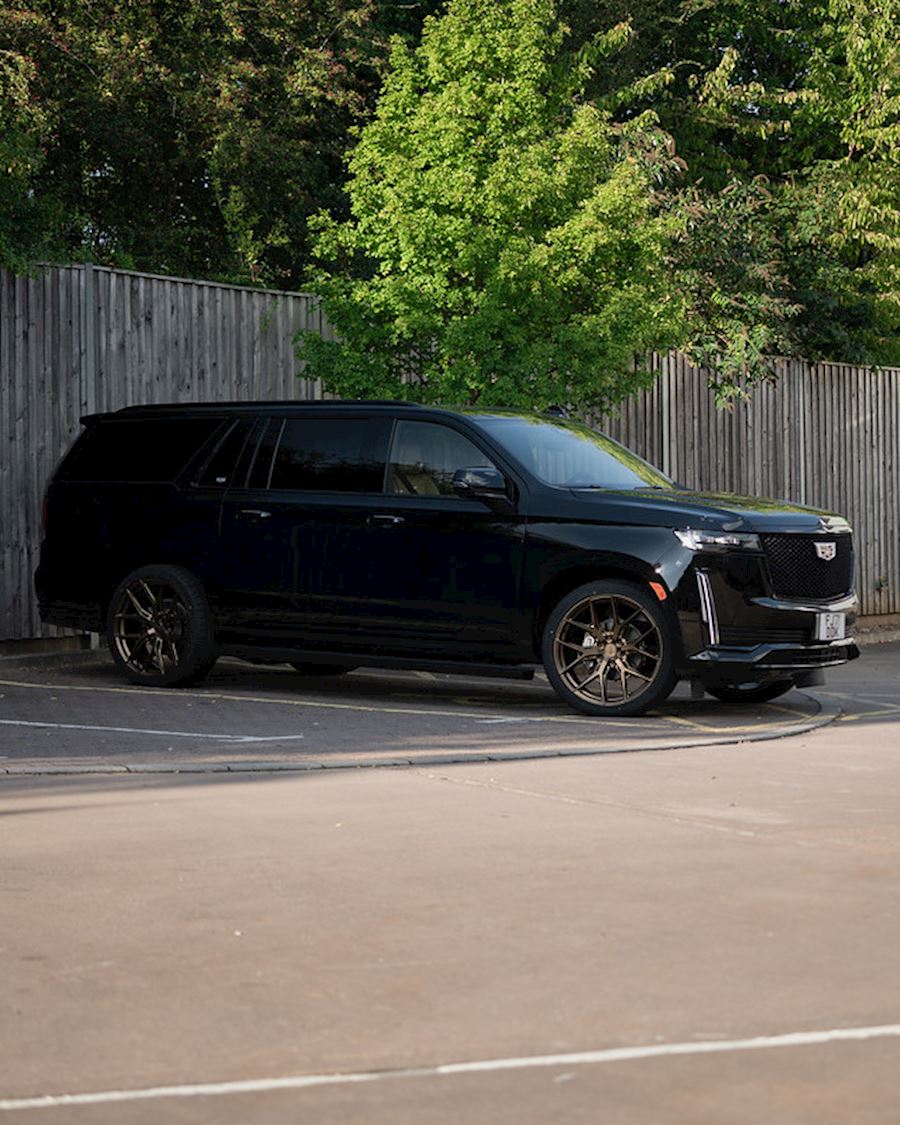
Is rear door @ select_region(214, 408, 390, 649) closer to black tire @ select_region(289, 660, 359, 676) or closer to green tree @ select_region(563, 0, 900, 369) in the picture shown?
black tire @ select_region(289, 660, 359, 676)

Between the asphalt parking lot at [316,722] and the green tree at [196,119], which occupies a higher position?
the green tree at [196,119]

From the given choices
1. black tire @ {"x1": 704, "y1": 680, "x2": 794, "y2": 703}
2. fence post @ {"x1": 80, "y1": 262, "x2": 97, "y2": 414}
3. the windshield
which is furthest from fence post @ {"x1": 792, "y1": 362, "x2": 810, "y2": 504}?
fence post @ {"x1": 80, "y1": 262, "x2": 97, "y2": 414}

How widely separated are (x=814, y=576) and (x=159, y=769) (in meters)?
4.87

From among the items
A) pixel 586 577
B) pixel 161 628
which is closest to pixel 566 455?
pixel 586 577

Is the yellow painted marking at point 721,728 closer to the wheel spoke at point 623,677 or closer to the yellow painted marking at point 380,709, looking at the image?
the yellow painted marking at point 380,709

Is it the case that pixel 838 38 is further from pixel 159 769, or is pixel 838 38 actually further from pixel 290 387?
pixel 159 769

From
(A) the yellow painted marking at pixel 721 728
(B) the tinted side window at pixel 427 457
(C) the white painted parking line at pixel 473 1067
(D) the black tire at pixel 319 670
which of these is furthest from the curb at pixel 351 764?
(C) the white painted parking line at pixel 473 1067

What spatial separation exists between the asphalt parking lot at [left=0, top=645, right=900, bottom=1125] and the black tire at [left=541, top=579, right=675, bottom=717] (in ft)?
3.58

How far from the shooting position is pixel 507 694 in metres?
15.5

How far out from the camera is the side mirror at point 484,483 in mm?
13992

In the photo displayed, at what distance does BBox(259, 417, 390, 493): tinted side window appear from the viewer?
14.7m

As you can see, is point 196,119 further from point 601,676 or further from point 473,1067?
point 473,1067

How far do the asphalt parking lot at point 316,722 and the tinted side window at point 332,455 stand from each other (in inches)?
56.3

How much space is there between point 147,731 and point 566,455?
364cm
